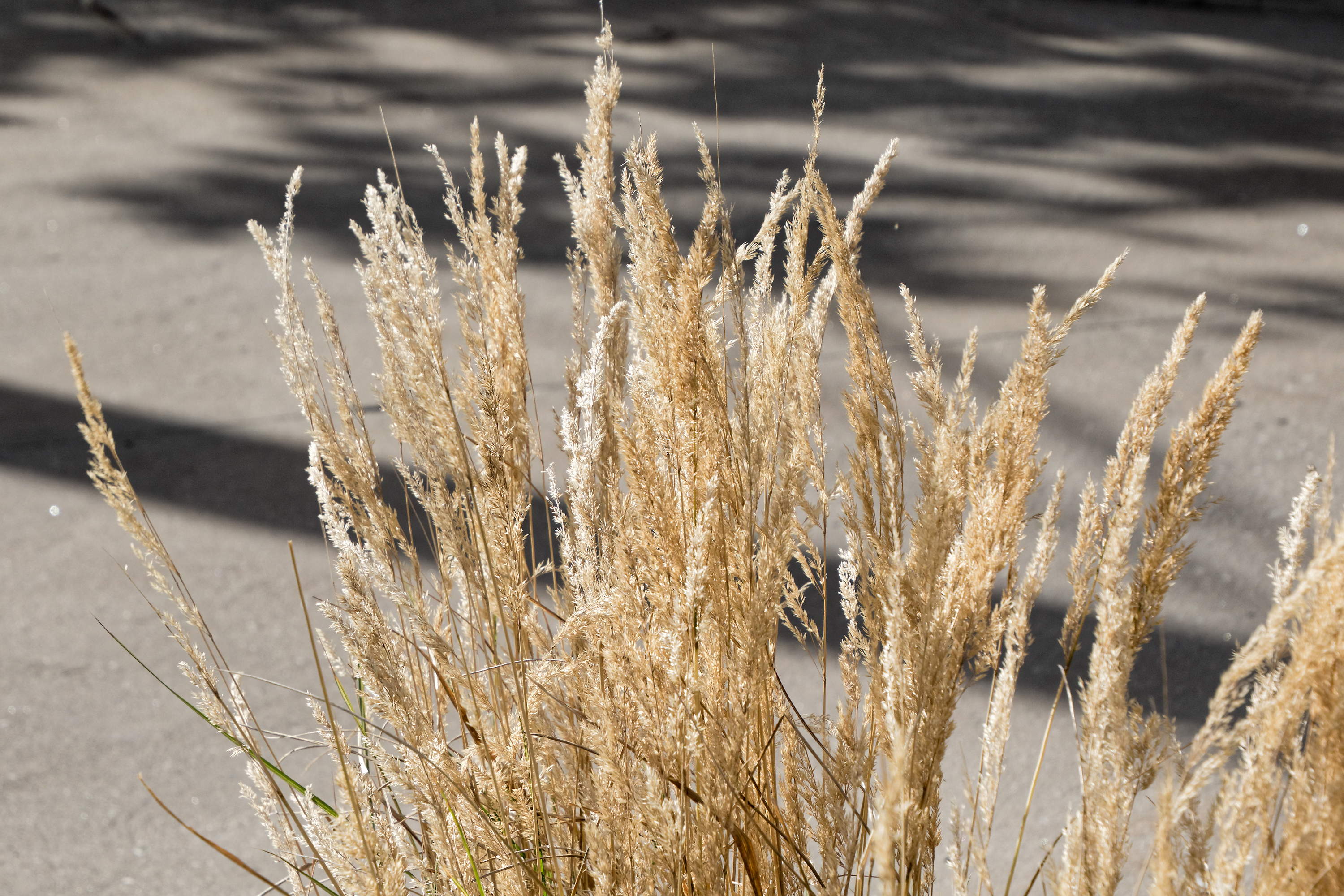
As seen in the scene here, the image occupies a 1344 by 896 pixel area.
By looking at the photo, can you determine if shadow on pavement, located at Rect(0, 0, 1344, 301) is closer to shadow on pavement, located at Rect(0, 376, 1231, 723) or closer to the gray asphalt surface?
the gray asphalt surface

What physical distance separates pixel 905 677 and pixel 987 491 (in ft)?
0.75

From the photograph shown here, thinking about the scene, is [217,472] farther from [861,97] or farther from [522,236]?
[861,97]

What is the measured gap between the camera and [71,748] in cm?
255

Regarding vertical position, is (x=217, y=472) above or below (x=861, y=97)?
below

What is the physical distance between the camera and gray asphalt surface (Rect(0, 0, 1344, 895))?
2.67m

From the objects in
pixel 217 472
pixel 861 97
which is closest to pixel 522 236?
pixel 217 472

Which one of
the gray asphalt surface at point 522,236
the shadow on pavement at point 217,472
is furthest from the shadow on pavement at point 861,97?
the shadow on pavement at point 217,472

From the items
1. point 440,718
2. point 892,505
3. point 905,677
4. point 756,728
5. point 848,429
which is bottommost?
point 848,429

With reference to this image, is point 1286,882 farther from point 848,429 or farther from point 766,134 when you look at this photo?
point 766,134

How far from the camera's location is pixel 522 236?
4590mm

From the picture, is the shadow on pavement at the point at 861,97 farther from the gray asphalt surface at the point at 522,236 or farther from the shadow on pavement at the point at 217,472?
the shadow on pavement at the point at 217,472

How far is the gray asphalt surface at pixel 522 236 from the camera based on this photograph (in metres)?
2.67

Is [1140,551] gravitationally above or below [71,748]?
above

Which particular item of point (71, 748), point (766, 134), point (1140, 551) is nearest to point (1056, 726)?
point (1140, 551)
